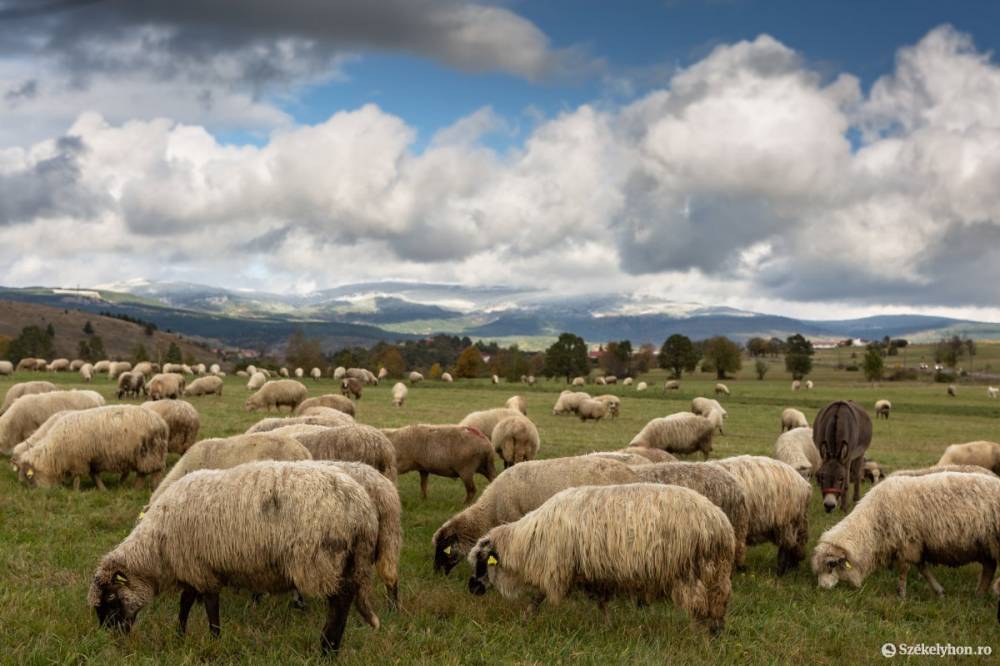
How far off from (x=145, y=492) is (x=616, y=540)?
11041 millimetres

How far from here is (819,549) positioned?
33.7ft

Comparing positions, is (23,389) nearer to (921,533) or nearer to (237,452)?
(237,452)

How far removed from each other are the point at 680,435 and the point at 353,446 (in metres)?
13.0

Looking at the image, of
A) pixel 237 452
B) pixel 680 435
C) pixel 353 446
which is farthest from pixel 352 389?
pixel 237 452

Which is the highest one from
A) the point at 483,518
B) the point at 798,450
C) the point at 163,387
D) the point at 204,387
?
the point at 483,518

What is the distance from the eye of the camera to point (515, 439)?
18531 mm

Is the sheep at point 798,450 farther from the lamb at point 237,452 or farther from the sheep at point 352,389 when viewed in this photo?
the sheep at point 352,389

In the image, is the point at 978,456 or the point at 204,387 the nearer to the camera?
the point at 978,456

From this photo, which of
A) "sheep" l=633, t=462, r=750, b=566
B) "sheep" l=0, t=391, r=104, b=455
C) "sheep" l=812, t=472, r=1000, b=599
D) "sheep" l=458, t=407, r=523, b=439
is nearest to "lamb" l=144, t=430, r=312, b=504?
"sheep" l=633, t=462, r=750, b=566

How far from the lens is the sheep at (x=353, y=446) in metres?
13.4

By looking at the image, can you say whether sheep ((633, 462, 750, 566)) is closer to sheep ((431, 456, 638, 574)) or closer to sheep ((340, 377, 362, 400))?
sheep ((431, 456, 638, 574))

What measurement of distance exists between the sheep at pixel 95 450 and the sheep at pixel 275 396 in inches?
876

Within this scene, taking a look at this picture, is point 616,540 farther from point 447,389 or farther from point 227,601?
point 447,389

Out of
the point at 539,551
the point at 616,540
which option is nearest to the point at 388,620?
the point at 539,551
